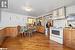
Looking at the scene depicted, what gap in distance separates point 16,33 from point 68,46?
228 inches

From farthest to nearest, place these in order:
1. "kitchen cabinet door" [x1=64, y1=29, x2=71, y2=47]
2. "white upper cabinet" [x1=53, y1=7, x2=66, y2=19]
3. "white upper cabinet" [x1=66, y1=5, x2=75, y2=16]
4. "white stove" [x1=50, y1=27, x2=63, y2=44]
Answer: "white upper cabinet" [x1=53, y1=7, x2=66, y2=19] → "white stove" [x1=50, y1=27, x2=63, y2=44] → "white upper cabinet" [x1=66, y1=5, x2=75, y2=16] → "kitchen cabinet door" [x1=64, y1=29, x2=71, y2=47]

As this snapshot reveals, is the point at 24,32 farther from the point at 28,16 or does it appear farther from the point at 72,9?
the point at 72,9

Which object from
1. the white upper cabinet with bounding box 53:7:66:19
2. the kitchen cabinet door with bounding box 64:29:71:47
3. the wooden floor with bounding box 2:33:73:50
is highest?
the white upper cabinet with bounding box 53:7:66:19

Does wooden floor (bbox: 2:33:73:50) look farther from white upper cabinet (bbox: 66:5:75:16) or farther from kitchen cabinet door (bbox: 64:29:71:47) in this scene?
white upper cabinet (bbox: 66:5:75:16)

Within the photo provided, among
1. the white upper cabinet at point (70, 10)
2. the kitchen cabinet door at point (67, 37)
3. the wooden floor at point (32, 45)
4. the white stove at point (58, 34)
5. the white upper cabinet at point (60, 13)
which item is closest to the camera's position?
the wooden floor at point (32, 45)

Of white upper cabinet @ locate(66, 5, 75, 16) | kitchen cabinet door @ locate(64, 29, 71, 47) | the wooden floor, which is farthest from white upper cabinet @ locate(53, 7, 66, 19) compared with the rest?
the wooden floor

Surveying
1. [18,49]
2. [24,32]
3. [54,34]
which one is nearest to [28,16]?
[24,32]

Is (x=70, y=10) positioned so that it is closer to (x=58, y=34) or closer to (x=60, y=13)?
(x=60, y=13)

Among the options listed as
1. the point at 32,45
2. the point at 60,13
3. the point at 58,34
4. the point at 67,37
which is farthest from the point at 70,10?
the point at 32,45

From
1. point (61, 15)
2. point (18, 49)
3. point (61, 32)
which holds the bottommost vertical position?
point (18, 49)

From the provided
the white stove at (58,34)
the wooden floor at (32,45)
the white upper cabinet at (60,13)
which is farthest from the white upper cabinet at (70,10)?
the wooden floor at (32,45)

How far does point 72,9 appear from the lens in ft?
22.7

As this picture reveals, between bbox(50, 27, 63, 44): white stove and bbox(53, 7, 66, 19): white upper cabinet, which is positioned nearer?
bbox(50, 27, 63, 44): white stove

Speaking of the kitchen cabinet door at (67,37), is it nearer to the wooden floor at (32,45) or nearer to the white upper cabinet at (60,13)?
the wooden floor at (32,45)
